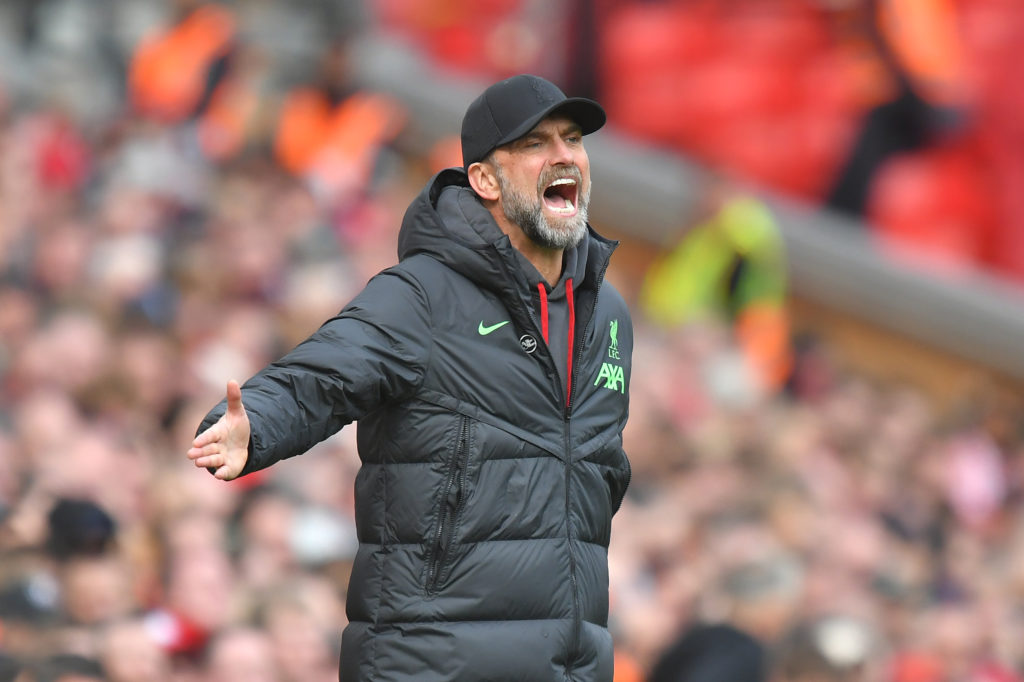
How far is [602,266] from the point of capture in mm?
4555

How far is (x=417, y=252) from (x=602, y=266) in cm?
45

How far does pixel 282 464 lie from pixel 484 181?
138 inches

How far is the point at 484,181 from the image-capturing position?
175 inches

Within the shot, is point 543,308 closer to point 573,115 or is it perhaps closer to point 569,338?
point 569,338

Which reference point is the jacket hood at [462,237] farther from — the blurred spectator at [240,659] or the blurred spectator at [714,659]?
the blurred spectator at [240,659]

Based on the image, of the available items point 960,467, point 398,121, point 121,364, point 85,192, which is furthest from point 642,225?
point 121,364

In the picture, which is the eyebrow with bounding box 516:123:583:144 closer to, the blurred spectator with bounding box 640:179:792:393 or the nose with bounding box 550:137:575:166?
the nose with bounding box 550:137:575:166

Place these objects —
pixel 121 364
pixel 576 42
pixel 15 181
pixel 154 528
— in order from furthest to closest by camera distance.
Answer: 1. pixel 576 42
2. pixel 15 181
3. pixel 121 364
4. pixel 154 528

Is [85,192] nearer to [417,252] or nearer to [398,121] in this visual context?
[398,121]

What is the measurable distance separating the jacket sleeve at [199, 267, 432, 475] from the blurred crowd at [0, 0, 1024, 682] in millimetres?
1635

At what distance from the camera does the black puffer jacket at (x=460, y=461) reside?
4.12 m

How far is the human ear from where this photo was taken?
14.6ft

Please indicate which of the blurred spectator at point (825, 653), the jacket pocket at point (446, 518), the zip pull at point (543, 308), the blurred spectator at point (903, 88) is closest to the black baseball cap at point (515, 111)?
the zip pull at point (543, 308)

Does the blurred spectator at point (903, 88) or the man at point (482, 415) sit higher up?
A: the blurred spectator at point (903, 88)
